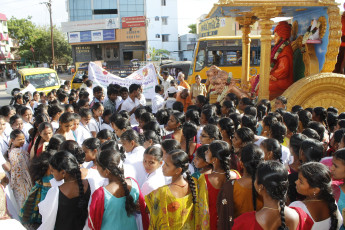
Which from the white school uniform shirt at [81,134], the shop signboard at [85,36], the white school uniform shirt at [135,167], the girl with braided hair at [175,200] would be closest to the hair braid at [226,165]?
the girl with braided hair at [175,200]

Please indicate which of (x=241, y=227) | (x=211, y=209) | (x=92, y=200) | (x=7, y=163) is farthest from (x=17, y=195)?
(x=241, y=227)

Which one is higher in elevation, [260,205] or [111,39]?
[111,39]

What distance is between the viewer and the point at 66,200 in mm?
2246

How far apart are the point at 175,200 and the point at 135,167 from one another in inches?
33.5

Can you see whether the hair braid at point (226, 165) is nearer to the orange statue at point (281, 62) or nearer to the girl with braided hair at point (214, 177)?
the girl with braided hair at point (214, 177)

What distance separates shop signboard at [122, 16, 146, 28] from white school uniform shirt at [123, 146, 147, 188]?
31277mm

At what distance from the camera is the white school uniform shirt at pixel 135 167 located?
2920 mm

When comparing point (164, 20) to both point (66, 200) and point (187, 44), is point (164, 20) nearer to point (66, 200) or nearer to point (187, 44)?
point (187, 44)

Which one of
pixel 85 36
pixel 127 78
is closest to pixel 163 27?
pixel 85 36

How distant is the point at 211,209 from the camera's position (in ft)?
8.18

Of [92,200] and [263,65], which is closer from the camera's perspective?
[92,200]

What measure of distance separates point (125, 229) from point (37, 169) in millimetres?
1024

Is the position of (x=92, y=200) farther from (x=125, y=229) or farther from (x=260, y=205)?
(x=260, y=205)

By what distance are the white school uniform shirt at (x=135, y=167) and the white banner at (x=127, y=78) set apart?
5994 mm
